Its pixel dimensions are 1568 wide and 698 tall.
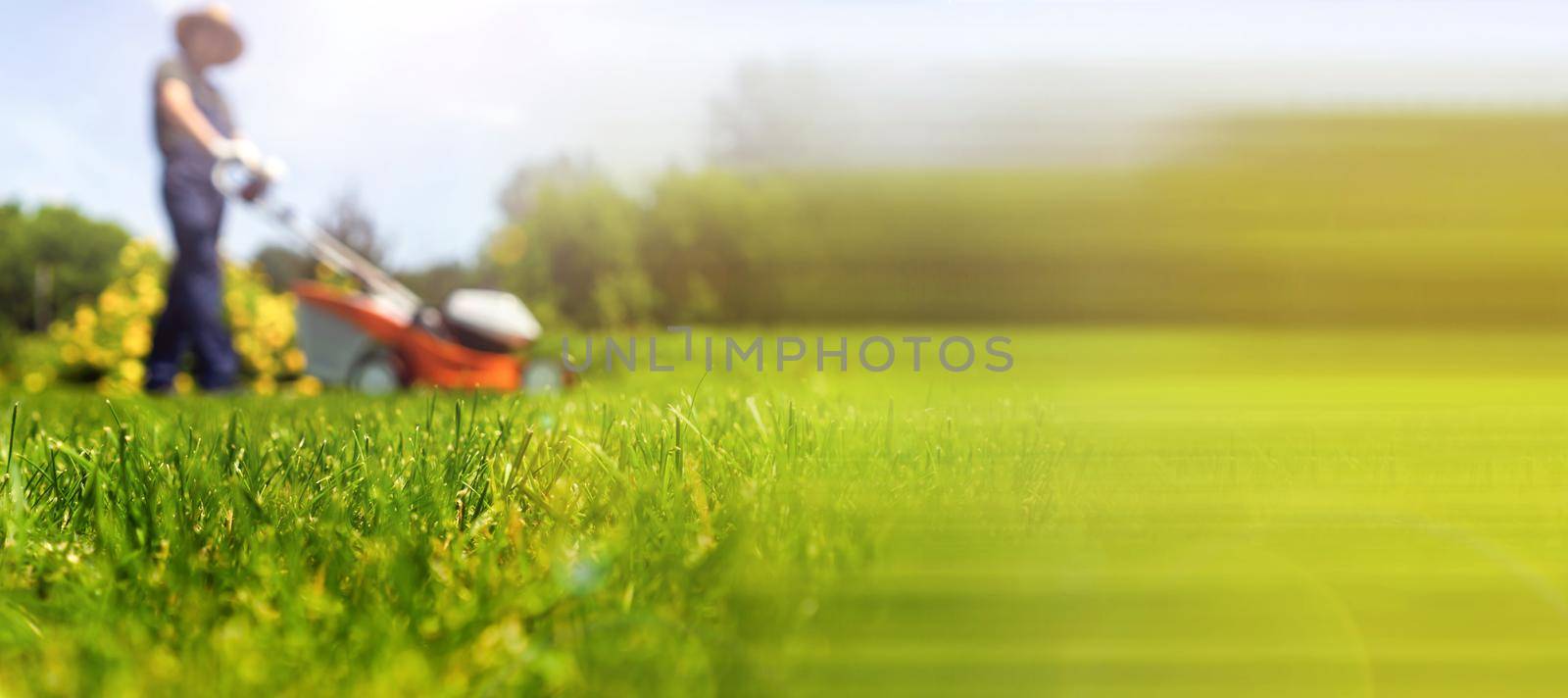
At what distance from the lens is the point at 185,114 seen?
16.4ft

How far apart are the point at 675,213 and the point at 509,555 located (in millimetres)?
10856

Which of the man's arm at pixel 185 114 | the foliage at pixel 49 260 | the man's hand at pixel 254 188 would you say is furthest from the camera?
the foliage at pixel 49 260

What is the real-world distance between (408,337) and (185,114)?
5.59 ft

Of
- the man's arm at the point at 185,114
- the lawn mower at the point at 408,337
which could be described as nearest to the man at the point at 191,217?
the man's arm at the point at 185,114

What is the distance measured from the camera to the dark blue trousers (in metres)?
5.02

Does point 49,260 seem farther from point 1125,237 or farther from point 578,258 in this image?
point 1125,237

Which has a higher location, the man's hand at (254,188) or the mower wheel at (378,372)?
the man's hand at (254,188)

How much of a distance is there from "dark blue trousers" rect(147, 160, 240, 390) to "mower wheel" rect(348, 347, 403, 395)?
3.49 feet

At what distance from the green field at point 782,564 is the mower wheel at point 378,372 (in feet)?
14.2

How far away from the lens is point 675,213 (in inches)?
466

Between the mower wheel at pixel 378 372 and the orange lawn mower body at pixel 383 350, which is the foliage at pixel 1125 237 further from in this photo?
the mower wheel at pixel 378 372

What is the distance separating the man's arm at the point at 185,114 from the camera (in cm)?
498

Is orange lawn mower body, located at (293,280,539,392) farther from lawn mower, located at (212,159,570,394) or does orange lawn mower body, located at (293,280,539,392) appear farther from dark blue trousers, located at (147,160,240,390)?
dark blue trousers, located at (147,160,240,390)

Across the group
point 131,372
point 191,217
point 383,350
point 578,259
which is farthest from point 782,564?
point 578,259
